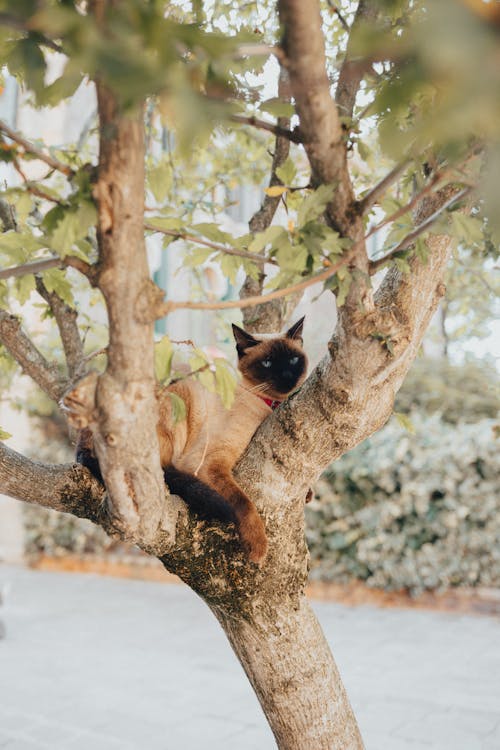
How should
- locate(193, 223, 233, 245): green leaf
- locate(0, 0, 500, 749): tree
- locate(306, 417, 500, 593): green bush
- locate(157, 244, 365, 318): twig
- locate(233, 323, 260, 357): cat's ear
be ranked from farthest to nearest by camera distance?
locate(306, 417, 500, 593): green bush, locate(233, 323, 260, 357): cat's ear, locate(193, 223, 233, 245): green leaf, locate(157, 244, 365, 318): twig, locate(0, 0, 500, 749): tree

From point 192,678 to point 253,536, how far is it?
10.5 ft

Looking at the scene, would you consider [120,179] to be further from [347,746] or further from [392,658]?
[392,658]

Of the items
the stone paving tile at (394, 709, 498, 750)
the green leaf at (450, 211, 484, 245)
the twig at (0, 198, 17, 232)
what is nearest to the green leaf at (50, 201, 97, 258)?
the green leaf at (450, 211, 484, 245)

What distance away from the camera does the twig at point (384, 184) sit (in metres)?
1.30

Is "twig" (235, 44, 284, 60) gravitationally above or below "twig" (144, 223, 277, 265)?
above

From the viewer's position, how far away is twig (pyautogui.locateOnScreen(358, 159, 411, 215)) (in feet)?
4.27

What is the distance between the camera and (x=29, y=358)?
2.37m

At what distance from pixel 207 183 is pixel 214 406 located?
2480 millimetres

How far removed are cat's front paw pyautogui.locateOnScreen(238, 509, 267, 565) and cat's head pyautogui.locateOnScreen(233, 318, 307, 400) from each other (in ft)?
2.25

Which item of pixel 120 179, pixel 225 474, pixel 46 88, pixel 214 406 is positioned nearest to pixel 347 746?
pixel 225 474

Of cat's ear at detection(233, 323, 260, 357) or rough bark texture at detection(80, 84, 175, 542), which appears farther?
cat's ear at detection(233, 323, 260, 357)

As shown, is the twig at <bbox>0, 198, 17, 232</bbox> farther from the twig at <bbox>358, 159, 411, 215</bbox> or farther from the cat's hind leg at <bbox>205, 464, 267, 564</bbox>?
the twig at <bbox>358, 159, 411, 215</bbox>

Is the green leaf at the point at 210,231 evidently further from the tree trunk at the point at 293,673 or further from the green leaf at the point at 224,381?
the tree trunk at the point at 293,673

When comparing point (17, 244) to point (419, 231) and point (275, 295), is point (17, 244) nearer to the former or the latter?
point (275, 295)
